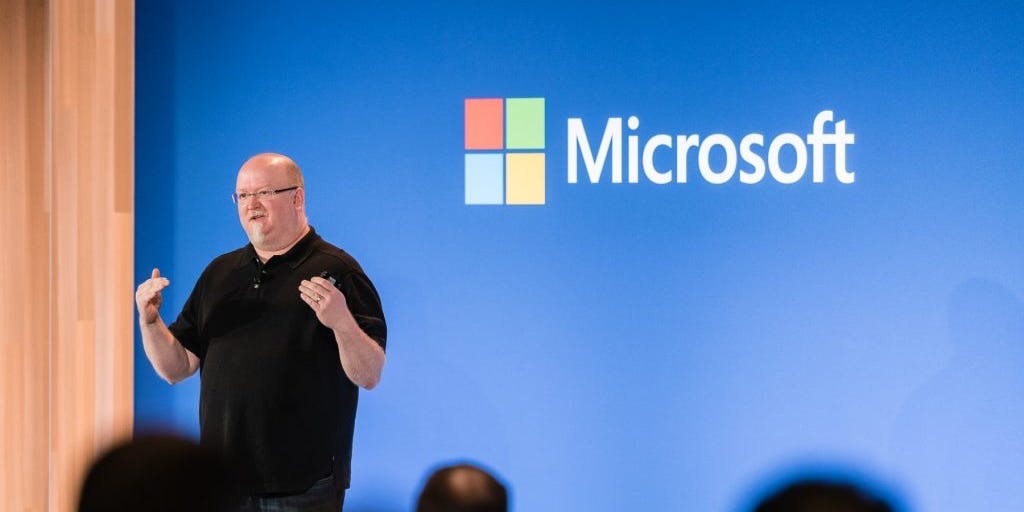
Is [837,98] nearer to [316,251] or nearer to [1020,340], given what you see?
[1020,340]

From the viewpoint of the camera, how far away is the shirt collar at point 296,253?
305cm

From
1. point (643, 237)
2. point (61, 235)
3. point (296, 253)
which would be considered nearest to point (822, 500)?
point (296, 253)

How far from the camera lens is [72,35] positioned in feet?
13.8

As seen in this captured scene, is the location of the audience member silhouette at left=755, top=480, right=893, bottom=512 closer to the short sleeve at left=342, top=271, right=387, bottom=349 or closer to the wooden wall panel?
the short sleeve at left=342, top=271, right=387, bottom=349

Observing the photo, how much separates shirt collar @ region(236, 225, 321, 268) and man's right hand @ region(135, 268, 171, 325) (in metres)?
0.25

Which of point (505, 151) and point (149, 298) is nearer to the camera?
point (149, 298)

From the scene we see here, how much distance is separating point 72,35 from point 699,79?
7.51 feet

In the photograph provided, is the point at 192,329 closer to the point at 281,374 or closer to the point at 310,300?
the point at 281,374

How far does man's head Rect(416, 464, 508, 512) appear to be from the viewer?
1201 mm

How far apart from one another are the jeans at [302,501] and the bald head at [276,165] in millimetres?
816

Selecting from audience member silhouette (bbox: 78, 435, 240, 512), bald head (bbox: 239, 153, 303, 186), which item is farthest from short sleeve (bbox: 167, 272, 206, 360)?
audience member silhouette (bbox: 78, 435, 240, 512)

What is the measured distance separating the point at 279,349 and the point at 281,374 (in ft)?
0.21

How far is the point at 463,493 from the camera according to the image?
1223 mm

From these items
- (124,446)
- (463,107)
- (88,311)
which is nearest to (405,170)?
(463,107)
